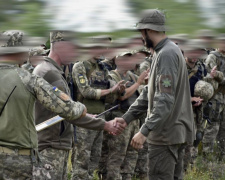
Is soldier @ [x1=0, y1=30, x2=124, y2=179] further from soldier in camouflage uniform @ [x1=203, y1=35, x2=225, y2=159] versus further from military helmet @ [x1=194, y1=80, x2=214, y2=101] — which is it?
soldier in camouflage uniform @ [x1=203, y1=35, x2=225, y2=159]

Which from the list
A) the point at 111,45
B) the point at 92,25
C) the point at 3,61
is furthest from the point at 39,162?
the point at 92,25

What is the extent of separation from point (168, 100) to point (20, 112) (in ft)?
4.64

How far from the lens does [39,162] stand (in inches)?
180

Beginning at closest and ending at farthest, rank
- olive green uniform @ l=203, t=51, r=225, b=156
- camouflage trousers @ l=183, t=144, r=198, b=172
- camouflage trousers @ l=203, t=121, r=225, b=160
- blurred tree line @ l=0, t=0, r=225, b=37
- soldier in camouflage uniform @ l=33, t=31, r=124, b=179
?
blurred tree line @ l=0, t=0, r=225, b=37, soldier in camouflage uniform @ l=33, t=31, r=124, b=179, camouflage trousers @ l=183, t=144, r=198, b=172, olive green uniform @ l=203, t=51, r=225, b=156, camouflage trousers @ l=203, t=121, r=225, b=160

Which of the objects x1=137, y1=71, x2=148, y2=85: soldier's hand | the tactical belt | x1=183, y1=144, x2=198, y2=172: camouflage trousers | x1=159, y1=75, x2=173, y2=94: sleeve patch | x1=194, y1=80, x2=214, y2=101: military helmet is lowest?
x1=183, y1=144, x2=198, y2=172: camouflage trousers

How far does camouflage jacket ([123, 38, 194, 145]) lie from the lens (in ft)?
16.2

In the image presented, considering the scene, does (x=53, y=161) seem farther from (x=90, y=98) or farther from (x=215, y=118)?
(x=215, y=118)

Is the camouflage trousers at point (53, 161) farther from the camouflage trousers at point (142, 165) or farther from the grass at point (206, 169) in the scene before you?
the camouflage trousers at point (142, 165)

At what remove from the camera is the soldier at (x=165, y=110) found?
493 centimetres

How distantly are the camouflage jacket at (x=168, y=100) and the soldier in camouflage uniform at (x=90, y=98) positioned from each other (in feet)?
6.21

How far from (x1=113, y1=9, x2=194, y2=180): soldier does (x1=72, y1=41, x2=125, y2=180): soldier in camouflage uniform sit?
188 centimetres

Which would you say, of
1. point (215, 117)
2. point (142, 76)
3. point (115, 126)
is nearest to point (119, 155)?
point (142, 76)

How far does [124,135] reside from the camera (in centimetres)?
785

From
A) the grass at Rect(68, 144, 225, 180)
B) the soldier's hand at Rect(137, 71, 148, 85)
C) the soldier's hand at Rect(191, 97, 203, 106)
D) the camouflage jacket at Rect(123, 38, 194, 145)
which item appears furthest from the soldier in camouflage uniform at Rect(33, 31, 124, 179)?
the soldier's hand at Rect(191, 97, 203, 106)
